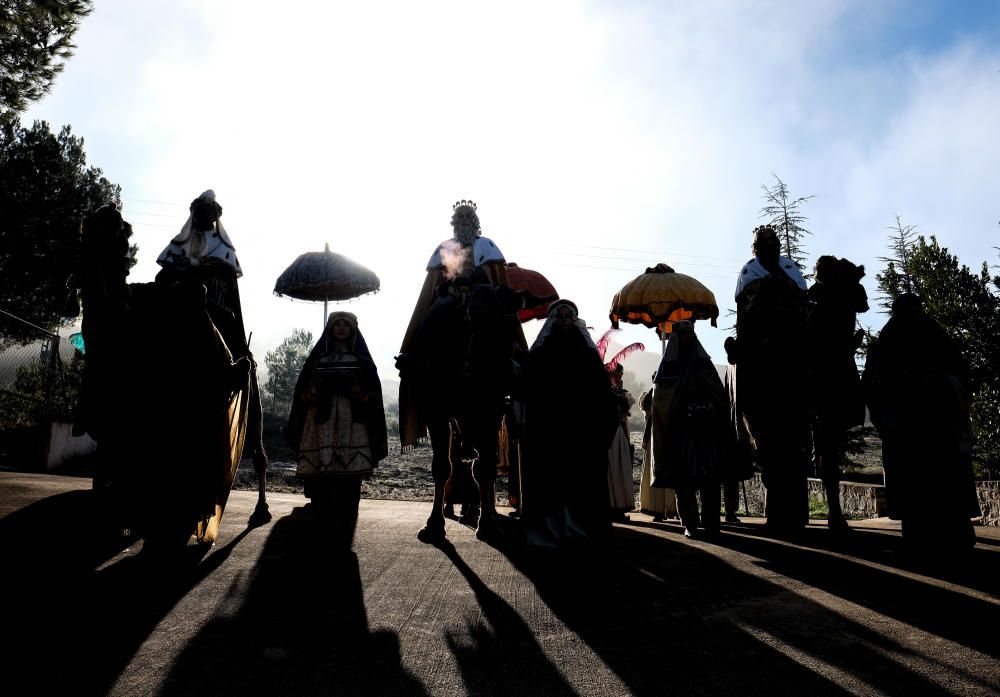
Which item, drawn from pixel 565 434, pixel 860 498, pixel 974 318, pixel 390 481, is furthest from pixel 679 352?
pixel 974 318

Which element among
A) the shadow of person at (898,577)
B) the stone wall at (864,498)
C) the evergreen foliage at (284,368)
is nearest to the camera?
the shadow of person at (898,577)

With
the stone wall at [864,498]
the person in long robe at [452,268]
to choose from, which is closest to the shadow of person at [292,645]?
the person in long robe at [452,268]

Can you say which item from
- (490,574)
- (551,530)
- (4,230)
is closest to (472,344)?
(551,530)

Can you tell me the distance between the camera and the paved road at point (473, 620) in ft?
7.69

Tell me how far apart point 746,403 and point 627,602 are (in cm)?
338

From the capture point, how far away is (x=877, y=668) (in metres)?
2.48

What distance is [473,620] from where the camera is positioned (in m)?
3.08

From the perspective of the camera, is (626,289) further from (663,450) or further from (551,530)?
(551,530)

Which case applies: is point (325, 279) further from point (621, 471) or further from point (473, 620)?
point (473, 620)

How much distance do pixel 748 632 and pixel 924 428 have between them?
3.08m

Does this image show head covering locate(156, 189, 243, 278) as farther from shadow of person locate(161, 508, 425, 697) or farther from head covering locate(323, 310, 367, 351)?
shadow of person locate(161, 508, 425, 697)

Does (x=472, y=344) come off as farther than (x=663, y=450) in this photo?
No

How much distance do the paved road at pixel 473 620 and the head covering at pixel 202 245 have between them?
8.15 ft

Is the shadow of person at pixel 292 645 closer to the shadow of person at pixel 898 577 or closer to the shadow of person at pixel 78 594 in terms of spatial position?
the shadow of person at pixel 78 594
